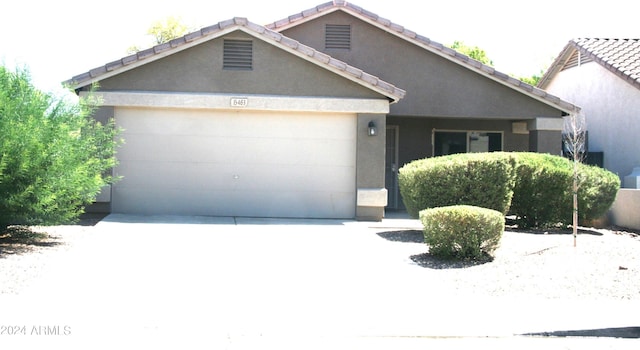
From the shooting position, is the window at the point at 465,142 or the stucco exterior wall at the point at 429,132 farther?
the window at the point at 465,142

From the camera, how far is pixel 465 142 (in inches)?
835

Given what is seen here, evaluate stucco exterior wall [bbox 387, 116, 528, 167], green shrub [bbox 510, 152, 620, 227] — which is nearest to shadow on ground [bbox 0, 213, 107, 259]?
green shrub [bbox 510, 152, 620, 227]

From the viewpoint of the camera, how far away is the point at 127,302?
8.74 m

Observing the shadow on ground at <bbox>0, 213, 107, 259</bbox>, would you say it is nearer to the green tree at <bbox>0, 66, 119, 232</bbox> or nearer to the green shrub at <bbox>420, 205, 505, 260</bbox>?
the green tree at <bbox>0, 66, 119, 232</bbox>

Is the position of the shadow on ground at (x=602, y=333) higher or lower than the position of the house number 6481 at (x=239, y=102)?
lower

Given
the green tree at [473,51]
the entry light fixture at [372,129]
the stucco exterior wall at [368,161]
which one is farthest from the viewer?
the green tree at [473,51]

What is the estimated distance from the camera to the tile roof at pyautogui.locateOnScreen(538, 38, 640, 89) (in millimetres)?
21219

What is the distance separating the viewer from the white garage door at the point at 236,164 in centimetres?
1645

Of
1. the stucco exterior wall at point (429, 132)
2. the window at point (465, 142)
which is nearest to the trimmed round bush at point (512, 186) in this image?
the stucco exterior wall at point (429, 132)

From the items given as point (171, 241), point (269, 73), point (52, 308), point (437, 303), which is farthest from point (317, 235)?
point (52, 308)

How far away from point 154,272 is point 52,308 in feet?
7.27

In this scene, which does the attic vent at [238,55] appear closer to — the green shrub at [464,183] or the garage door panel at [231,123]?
the garage door panel at [231,123]

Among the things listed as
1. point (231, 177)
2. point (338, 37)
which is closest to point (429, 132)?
point (338, 37)

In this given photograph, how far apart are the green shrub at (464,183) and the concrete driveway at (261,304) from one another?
186 centimetres
